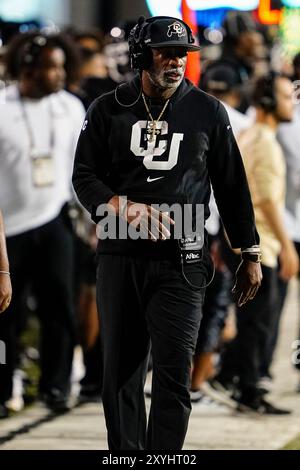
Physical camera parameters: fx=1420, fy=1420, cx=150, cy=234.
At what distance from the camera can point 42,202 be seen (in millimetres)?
8281

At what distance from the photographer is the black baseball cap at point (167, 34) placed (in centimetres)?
578

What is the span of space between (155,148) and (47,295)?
2.77 metres

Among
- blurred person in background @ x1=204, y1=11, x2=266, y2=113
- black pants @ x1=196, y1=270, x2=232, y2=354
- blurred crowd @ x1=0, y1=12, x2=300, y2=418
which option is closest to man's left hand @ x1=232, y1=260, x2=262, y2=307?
blurred crowd @ x1=0, y1=12, x2=300, y2=418

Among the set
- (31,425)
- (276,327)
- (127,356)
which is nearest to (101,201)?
(127,356)

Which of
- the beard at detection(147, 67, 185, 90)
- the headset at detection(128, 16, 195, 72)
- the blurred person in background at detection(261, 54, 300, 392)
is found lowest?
the blurred person in background at detection(261, 54, 300, 392)

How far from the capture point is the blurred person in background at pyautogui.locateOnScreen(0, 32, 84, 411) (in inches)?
323

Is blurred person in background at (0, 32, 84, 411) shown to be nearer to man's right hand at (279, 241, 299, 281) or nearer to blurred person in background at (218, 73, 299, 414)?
blurred person in background at (218, 73, 299, 414)

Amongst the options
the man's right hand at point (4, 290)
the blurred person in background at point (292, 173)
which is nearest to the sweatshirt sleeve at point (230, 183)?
the man's right hand at point (4, 290)

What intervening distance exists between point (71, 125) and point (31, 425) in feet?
5.93

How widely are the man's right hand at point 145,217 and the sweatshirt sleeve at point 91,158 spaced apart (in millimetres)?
155

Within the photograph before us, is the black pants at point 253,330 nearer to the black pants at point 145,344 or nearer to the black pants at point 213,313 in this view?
the black pants at point 213,313

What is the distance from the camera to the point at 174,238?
19.2 feet

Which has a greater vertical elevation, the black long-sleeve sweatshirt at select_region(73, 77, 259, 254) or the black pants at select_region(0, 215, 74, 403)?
the black long-sleeve sweatshirt at select_region(73, 77, 259, 254)
